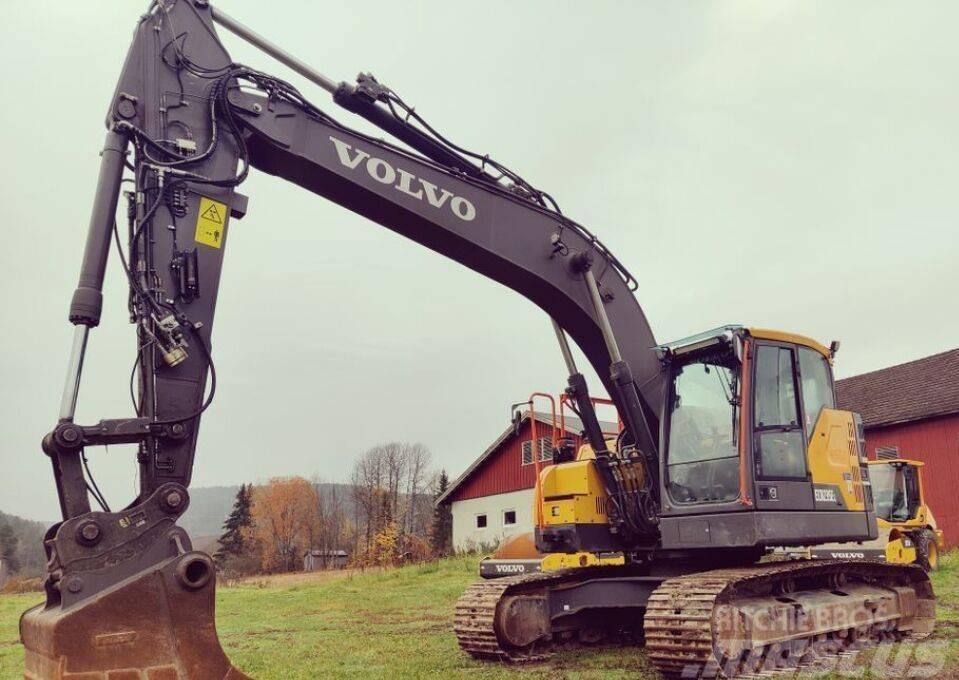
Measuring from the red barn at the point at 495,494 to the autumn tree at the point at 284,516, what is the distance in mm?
38998

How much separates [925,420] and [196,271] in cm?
2245

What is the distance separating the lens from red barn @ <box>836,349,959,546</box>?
876 inches

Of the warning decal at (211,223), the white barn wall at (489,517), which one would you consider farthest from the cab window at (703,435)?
the white barn wall at (489,517)

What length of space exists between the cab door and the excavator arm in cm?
106

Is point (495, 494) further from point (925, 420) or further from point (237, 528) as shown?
point (237, 528)

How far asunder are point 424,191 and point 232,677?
159 inches

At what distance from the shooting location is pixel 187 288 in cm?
562

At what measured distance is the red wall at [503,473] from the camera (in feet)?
109

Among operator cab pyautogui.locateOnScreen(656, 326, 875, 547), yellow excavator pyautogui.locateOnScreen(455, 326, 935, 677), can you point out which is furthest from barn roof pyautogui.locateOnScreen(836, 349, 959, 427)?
operator cab pyautogui.locateOnScreen(656, 326, 875, 547)

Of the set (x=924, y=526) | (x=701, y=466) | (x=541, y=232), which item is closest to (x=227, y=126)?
(x=541, y=232)

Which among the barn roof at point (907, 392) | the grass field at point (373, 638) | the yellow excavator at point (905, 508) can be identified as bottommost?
the grass field at point (373, 638)

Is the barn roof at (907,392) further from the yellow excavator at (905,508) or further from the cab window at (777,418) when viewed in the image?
the cab window at (777,418)

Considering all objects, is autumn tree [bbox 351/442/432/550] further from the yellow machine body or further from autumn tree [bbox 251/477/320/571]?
the yellow machine body

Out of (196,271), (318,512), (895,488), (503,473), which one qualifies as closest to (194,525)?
(196,271)
